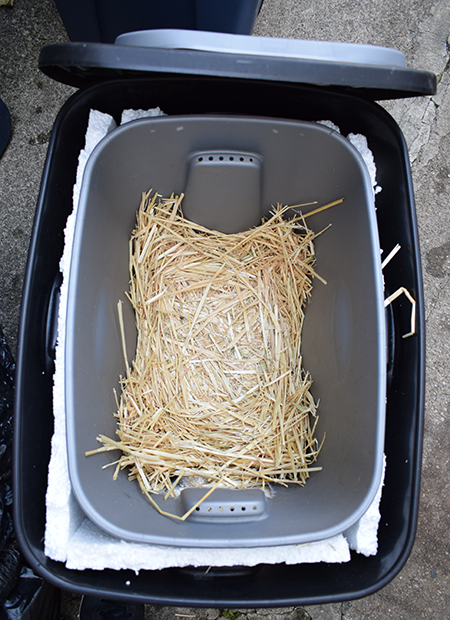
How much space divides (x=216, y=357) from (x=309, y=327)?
244 millimetres

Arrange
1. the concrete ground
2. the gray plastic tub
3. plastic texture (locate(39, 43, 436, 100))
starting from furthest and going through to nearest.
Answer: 1. the concrete ground
2. the gray plastic tub
3. plastic texture (locate(39, 43, 436, 100))

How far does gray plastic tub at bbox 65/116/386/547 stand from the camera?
2.43 feet

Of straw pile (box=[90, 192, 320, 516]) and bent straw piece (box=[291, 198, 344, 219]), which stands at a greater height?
bent straw piece (box=[291, 198, 344, 219])

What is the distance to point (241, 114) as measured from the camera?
86cm

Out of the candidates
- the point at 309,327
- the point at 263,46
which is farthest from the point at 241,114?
the point at 309,327

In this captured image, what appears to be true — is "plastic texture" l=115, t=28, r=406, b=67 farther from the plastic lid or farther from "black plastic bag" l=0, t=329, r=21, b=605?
"black plastic bag" l=0, t=329, r=21, b=605

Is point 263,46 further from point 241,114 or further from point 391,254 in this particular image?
point 391,254

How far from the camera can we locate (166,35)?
26.9 inches

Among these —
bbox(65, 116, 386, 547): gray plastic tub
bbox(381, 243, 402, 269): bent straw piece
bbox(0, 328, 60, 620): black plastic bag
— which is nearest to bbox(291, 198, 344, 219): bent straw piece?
bbox(65, 116, 386, 547): gray plastic tub

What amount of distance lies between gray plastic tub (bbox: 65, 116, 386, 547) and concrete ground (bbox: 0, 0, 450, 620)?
20.5 inches

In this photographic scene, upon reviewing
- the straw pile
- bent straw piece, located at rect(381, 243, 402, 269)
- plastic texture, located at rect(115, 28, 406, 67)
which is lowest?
the straw pile

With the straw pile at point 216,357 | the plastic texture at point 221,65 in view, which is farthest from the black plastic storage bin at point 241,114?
the straw pile at point 216,357

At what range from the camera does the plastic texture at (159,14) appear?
0.94 metres

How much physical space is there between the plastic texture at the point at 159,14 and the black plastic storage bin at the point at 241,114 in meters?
0.27
